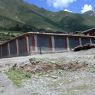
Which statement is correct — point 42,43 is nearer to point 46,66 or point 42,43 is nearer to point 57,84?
point 46,66

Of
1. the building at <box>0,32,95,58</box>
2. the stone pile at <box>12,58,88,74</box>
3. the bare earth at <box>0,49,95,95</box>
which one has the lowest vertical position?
the bare earth at <box>0,49,95,95</box>

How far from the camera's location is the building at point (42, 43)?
2058 inches

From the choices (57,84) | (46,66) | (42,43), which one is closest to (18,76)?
(46,66)

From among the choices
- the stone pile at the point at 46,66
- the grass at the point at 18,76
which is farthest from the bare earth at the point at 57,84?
the stone pile at the point at 46,66

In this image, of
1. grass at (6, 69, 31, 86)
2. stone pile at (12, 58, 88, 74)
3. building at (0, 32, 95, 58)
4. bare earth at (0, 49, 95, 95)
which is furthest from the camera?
building at (0, 32, 95, 58)

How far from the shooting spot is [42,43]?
5372 cm

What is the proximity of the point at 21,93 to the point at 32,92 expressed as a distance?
0.57m

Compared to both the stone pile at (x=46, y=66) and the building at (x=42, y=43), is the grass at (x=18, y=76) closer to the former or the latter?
the stone pile at (x=46, y=66)

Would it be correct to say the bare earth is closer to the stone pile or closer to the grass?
the grass

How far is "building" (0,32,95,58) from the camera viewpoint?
172ft

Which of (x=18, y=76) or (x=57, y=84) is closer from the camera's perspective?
(x=57, y=84)

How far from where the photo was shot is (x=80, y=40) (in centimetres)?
6078

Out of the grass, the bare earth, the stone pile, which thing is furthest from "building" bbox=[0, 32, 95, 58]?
the bare earth

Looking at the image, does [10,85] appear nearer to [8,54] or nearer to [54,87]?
[54,87]
